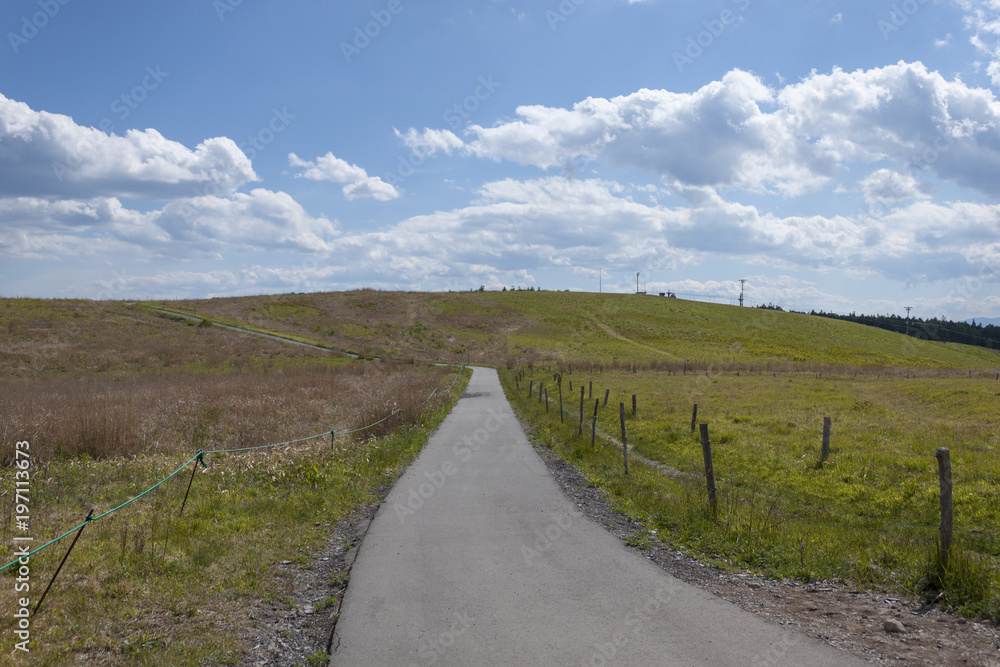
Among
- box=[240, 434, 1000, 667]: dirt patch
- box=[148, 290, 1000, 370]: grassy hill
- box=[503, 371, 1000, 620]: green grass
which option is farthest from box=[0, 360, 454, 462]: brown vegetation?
box=[148, 290, 1000, 370]: grassy hill

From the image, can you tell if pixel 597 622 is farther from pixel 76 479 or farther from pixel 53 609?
pixel 76 479

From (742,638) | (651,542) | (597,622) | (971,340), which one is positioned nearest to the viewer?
(742,638)

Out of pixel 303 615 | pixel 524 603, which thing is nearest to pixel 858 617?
pixel 524 603

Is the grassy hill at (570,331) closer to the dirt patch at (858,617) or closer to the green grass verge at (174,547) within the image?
the green grass verge at (174,547)

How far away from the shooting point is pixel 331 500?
10.3m

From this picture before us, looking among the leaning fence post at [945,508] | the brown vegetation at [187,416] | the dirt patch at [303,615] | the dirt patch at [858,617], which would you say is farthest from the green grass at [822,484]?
the brown vegetation at [187,416]

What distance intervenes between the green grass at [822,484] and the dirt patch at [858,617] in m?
0.33

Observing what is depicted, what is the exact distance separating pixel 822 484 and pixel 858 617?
7.64 metres

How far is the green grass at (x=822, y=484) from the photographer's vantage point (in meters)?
7.00

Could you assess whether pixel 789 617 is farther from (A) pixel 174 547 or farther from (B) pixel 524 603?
(A) pixel 174 547

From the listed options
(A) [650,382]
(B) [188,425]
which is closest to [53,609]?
(B) [188,425]

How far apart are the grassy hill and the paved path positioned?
160ft

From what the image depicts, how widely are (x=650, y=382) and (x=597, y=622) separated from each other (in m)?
35.1

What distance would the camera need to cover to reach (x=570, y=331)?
295 feet
